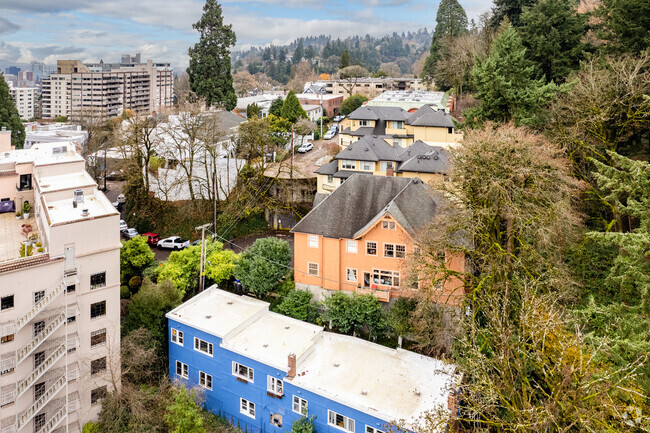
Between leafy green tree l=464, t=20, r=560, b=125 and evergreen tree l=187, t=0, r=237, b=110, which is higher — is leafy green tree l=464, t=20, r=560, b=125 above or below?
below

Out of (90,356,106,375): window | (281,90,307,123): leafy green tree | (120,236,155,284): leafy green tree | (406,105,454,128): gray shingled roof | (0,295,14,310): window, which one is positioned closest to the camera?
(0,295,14,310): window

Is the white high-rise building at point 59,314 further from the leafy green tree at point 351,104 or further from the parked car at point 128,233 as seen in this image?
the leafy green tree at point 351,104

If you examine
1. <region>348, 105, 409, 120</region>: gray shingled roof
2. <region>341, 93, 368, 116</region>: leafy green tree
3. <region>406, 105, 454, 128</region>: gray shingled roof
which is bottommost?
<region>406, 105, 454, 128</region>: gray shingled roof

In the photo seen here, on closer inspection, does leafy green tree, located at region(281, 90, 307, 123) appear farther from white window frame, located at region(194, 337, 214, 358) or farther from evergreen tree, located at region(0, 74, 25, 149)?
white window frame, located at region(194, 337, 214, 358)

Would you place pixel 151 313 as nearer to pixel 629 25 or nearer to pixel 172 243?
pixel 172 243

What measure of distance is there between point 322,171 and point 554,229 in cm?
2583

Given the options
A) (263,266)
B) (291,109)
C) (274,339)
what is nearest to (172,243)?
(263,266)

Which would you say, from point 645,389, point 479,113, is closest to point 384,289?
point 479,113

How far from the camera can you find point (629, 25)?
90.0 ft

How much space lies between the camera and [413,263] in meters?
23.6

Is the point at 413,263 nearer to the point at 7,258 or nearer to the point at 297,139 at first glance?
the point at 7,258

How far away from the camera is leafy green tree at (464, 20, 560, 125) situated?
95.0 feet

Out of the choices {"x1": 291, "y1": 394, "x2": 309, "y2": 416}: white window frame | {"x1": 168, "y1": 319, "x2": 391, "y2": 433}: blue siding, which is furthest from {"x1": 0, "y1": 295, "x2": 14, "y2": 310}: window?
{"x1": 291, "y1": 394, "x2": 309, "y2": 416}: white window frame

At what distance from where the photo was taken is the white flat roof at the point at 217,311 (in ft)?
89.0
